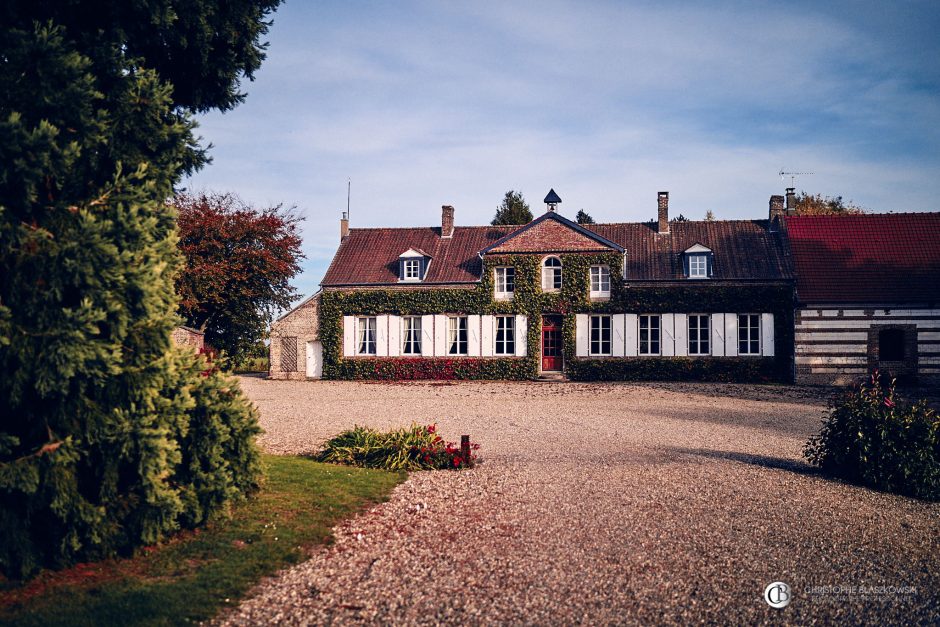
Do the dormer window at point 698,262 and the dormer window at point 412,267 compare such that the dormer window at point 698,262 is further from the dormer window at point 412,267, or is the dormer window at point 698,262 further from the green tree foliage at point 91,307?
the green tree foliage at point 91,307

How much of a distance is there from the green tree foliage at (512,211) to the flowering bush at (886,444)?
3657cm

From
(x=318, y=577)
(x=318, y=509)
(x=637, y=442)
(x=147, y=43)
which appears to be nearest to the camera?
(x=318, y=577)

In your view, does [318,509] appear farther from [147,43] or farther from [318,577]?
[147,43]

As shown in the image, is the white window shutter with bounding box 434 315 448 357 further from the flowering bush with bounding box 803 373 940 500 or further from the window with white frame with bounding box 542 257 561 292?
the flowering bush with bounding box 803 373 940 500

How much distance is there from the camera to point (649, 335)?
87.5 feet

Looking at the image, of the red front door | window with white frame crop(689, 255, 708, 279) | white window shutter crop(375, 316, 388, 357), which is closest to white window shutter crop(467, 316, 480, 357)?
the red front door

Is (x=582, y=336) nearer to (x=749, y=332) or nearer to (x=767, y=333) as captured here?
(x=749, y=332)

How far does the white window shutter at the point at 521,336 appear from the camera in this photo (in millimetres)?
27656

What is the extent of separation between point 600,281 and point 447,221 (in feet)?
24.7

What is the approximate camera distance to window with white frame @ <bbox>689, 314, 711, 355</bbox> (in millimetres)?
26234

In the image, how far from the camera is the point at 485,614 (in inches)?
188

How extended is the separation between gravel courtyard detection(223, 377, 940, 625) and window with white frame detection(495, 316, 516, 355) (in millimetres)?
15481

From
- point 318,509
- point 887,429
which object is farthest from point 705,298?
point 318,509

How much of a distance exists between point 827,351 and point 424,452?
20.1 meters
